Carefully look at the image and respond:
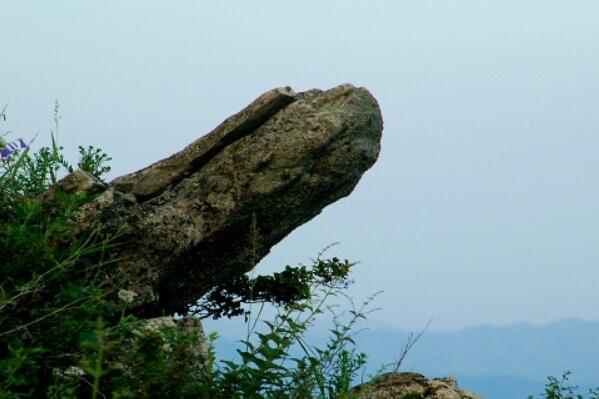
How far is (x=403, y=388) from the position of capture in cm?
886

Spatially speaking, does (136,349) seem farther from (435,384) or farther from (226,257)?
(226,257)

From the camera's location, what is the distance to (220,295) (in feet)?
43.8

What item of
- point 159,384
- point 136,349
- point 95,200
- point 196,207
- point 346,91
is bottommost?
point 159,384

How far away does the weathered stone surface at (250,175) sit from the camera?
419 inches

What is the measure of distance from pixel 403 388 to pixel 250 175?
320cm

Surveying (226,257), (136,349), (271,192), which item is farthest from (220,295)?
(136,349)

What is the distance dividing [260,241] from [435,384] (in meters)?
3.31

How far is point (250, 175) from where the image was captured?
10.7 m

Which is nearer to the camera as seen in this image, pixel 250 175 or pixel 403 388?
pixel 403 388

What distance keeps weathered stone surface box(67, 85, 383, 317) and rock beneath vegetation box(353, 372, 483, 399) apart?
261cm

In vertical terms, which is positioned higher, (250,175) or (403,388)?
(250,175)

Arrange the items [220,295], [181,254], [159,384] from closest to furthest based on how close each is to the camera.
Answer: [159,384] → [181,254] → [220,295]

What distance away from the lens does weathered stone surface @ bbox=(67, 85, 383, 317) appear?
10633 mm

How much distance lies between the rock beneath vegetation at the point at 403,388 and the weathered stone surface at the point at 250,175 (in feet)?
8.57
